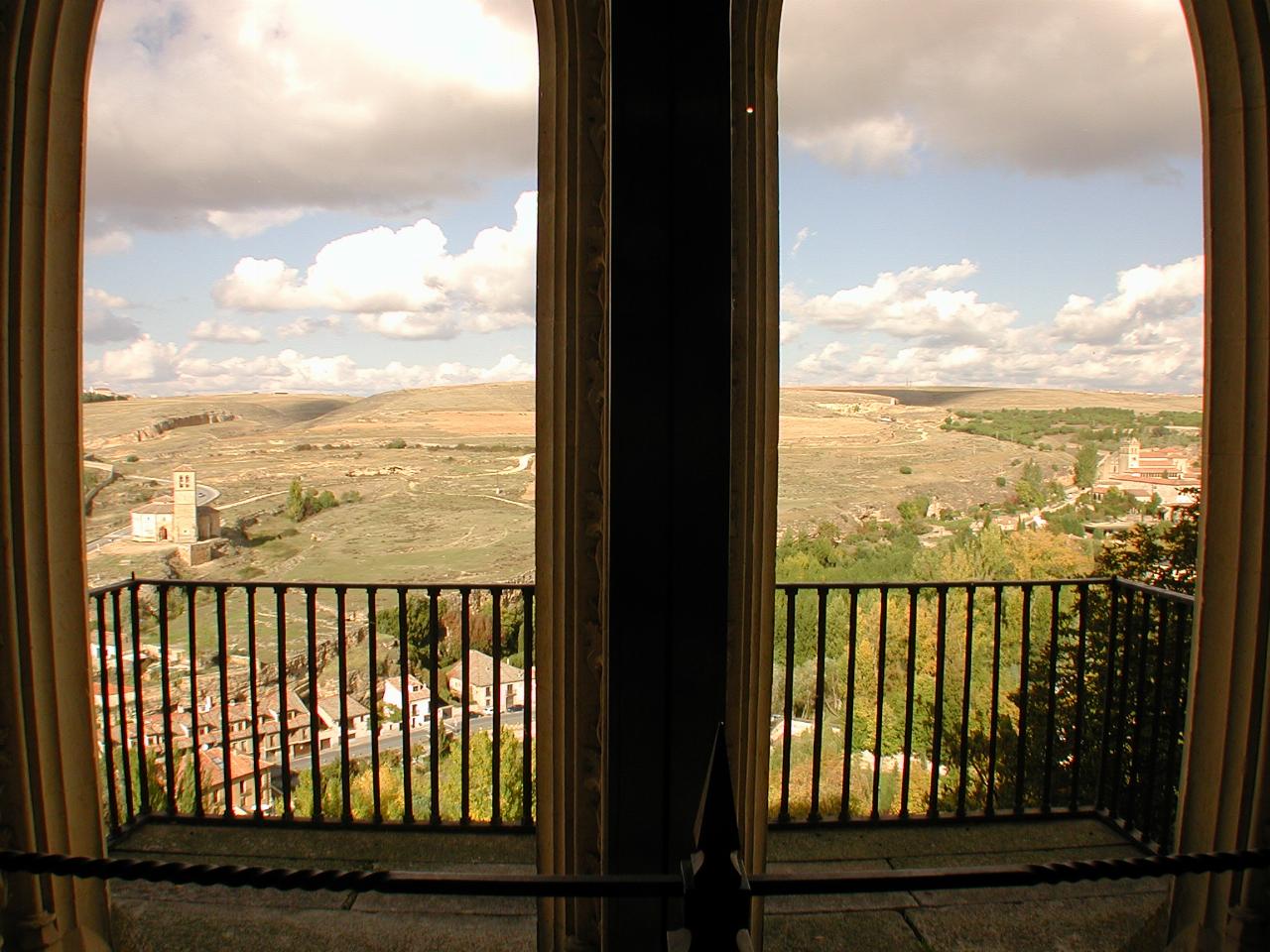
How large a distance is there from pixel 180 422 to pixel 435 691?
1686 millimetres

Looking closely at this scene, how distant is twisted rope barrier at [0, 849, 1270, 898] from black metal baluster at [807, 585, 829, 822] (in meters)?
1.53

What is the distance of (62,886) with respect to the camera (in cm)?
142

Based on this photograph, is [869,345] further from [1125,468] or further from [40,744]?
[40,744]

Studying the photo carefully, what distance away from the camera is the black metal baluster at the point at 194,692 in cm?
212

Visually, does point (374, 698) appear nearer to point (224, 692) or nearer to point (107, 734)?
point (224, 692)

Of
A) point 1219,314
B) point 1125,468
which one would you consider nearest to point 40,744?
point 1219,314

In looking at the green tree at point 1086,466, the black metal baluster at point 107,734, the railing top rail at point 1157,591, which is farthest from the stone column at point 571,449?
the green tree at point 1086,466

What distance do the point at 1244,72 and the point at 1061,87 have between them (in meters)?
3.06

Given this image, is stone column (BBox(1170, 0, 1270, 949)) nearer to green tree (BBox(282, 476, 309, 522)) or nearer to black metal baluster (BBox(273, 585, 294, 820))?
black metal baluster (BBox(273, 585, 294, 820))

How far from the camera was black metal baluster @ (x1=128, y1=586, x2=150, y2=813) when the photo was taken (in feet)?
6.82

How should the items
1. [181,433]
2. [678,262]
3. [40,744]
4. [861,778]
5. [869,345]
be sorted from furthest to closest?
[861,778] → [869,345] → [181,433] → [40,744] → [678,262]

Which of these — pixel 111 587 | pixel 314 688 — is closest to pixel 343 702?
pixel 314 688

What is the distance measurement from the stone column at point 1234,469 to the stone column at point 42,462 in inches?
105

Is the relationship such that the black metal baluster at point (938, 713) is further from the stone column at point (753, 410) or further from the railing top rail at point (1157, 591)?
the stone column at point (753, 410)
